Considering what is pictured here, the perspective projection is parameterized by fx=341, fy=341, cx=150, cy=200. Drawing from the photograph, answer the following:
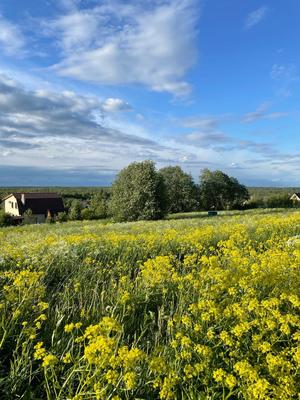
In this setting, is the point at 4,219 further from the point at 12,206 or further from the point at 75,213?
the point at 12,206

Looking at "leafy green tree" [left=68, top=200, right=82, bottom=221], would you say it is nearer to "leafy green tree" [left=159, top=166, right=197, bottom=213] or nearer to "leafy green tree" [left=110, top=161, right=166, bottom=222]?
"leafy green tree" [left=159, top=166, right=197, bottom=213]

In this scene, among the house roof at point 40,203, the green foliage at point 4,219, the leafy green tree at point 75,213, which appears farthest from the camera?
the house roof at point 40,203

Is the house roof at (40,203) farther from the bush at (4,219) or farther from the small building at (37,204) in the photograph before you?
the bush at (4,219)

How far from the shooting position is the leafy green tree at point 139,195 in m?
37.3

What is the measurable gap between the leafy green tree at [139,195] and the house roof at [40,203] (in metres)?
36.6

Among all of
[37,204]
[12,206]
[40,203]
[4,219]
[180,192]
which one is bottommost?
[4,219]

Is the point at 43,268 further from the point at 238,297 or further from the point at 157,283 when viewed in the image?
the point at 238,297

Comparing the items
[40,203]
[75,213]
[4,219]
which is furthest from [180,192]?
[40,203]

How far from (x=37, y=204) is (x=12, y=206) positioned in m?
7.56

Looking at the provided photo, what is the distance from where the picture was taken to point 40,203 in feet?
242

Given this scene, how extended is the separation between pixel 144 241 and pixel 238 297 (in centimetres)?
452

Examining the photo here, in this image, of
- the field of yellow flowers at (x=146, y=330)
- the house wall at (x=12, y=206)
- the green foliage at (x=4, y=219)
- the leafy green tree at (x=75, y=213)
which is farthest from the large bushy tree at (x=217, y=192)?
the field of yellow flowers at (x=146, y=330)

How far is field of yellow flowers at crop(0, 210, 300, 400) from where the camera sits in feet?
9.47

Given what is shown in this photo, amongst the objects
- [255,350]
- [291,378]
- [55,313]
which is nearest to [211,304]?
[255,350]
